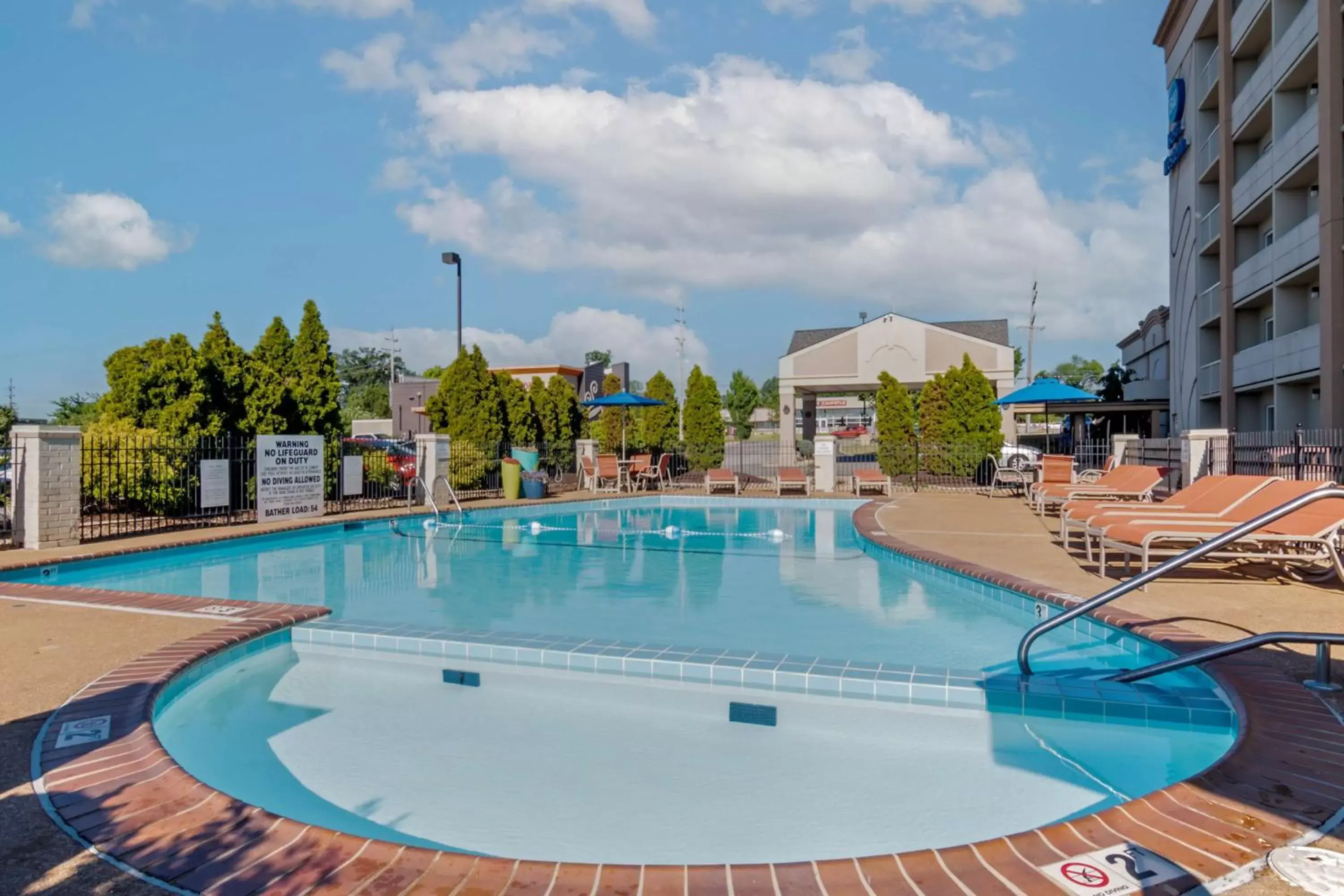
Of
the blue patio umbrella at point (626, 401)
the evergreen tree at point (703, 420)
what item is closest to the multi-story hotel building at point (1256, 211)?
the evergreen tree at point (703, 420)

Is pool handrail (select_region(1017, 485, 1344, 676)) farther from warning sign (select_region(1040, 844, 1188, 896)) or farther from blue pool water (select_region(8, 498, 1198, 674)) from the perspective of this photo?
warning sign (select_region(1040, 844, 1188, 896))

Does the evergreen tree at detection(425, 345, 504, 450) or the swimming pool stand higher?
the evergreen tree at detection(425, 345, 504, 450)

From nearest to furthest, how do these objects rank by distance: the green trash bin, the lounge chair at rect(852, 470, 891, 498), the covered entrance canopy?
the green trash bin, the lounge chair at rect(852, 470, 891, 498), the covered entrance canopy

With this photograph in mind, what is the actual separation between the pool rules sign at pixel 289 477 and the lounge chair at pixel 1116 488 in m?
12.1

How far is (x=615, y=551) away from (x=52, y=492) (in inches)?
285

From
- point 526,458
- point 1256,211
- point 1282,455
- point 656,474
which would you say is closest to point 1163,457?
point 1282,455

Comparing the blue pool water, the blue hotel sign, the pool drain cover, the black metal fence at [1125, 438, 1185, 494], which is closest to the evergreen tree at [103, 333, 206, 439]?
the blue pool water

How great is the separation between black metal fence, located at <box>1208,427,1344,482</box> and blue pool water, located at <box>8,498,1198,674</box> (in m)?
5.36

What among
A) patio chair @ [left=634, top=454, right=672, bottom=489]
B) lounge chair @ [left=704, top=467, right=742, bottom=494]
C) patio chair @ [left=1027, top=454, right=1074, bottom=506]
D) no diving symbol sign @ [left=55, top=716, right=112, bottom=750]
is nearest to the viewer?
no diving symbol sign @ [left=55, top=716, right=112, bottom=750]

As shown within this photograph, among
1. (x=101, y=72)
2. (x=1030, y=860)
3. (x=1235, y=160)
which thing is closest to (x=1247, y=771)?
(x=1030, y=860)

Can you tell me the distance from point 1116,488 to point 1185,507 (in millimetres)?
3459

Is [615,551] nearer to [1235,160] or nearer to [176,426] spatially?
[176,426]

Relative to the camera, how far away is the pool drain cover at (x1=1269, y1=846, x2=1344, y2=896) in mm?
2152

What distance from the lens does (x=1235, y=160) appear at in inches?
872
